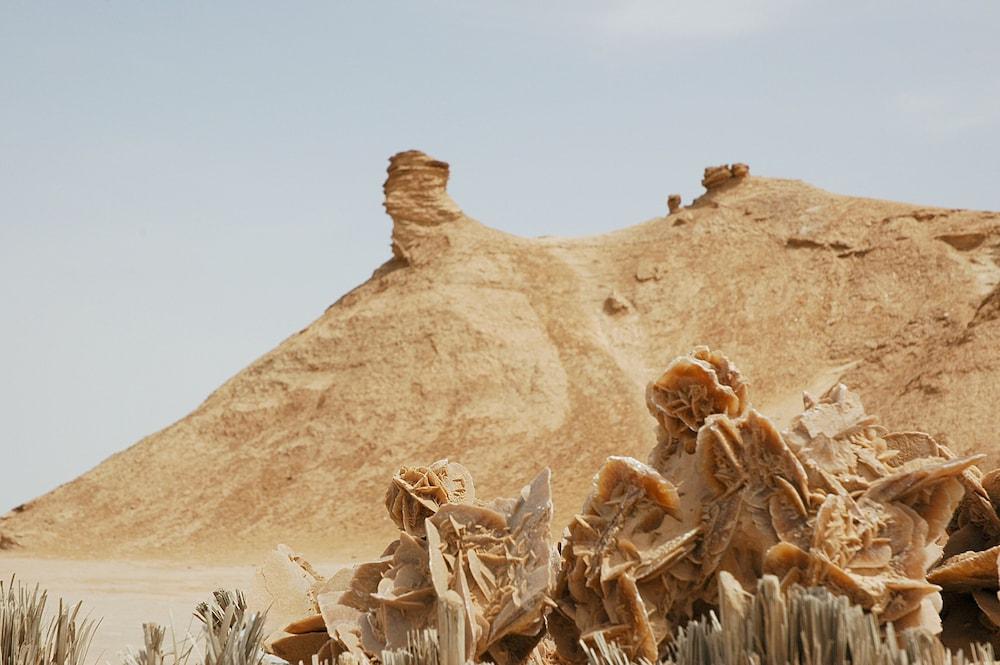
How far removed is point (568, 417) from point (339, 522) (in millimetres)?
6777

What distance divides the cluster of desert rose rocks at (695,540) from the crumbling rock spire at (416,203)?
33994 mm

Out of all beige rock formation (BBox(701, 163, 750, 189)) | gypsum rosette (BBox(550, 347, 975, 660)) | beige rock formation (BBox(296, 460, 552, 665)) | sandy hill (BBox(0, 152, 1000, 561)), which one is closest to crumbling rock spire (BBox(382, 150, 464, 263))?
sandy hill (BBox(0, 152, 1000, 561))

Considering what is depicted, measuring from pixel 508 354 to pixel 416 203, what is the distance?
7591mm

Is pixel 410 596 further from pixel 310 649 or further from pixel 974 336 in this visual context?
pixel 974 336

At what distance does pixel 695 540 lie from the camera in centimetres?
511

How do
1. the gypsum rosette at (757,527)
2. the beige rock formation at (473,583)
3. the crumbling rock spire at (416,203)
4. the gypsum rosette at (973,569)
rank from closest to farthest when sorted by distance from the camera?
the gypsum rosette at (757,527) → the gypsum rosette at (973,569) → the beige rock formation at (473,583) → the crumbling rock spire at (416,203)

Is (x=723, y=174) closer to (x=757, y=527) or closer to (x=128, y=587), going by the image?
(x=128, y=587)

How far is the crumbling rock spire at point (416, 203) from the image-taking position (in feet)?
130

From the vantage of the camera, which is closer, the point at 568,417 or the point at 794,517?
the point at 794,517

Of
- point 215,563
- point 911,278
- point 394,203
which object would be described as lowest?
point 215,563

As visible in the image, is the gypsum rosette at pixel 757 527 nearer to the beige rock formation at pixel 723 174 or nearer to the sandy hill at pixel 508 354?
the sandy hill at pixel 508 354

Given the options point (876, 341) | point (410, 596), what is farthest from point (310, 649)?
point (876, 341)

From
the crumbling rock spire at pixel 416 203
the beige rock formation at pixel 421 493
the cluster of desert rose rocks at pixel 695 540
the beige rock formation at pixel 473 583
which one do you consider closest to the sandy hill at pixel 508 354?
the crumbling rock spire at pixel 416 203

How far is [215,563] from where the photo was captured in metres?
27.9
